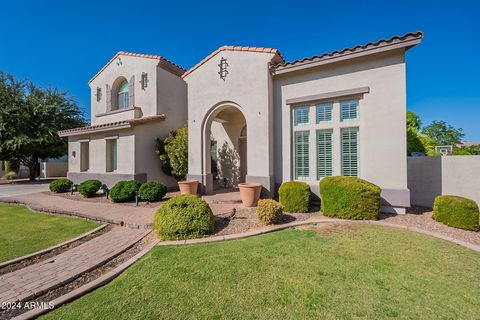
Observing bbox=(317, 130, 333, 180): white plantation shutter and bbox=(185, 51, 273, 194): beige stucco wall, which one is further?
bbox=(185, 51, 273, 194): beige stucco wall

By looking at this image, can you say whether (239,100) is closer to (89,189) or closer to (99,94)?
(89,189)

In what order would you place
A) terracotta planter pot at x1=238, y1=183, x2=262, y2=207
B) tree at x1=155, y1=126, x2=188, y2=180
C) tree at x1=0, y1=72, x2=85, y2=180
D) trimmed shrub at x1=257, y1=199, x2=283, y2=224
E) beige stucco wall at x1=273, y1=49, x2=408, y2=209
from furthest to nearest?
tree at x1=0, y1=72, x2=85, y2=180, tree at x1=155, y1=126, x2=188, y2=180, terracotta planter pot at x1=238, y1=183, x2=262, y2=207, beige stucco wall at x1=273, y1=49, x2=408, y2=209, trimmed shrub at x1=257, y1=199, x2=283, y2=224

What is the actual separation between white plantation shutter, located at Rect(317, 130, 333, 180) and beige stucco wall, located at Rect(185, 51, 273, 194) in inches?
78.2

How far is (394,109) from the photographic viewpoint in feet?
24.0

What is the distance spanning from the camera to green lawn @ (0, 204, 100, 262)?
5.56 m

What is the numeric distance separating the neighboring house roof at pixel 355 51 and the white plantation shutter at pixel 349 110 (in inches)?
65.0

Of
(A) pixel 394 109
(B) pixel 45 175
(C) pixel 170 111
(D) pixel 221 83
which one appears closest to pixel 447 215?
(A) pixel 394 109

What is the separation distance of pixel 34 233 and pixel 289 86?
34.7 ft

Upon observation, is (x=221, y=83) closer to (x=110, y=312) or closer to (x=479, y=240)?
(x=110, y=312)

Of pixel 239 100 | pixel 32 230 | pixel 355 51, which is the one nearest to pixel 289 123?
pixel 239 100

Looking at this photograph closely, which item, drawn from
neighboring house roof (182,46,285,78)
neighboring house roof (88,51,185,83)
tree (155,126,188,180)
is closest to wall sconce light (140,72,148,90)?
neighboring house roof (88,51,185,83)

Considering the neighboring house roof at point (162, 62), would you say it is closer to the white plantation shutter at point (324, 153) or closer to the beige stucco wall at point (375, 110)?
the beige stucco wall at point (375, 110)

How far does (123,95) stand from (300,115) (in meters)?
14.0

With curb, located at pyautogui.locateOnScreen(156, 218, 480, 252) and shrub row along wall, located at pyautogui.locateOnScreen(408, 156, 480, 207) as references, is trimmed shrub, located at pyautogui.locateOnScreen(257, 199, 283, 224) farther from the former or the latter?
shrub row along wall, located at pyautogui.locateOnScreen(408, 156, 480, 207)
